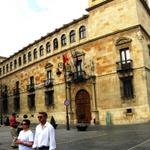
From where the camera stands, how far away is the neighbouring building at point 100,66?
30141 millimetres

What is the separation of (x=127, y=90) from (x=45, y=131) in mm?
25110

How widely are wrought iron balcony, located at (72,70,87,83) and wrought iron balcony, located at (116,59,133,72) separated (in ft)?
15.7

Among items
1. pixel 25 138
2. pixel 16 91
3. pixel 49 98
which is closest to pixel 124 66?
pixel 49 98

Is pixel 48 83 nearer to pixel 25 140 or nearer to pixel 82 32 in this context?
pixel 82 32

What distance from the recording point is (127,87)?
3050cm

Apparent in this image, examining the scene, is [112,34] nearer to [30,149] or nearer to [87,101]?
[87,101]

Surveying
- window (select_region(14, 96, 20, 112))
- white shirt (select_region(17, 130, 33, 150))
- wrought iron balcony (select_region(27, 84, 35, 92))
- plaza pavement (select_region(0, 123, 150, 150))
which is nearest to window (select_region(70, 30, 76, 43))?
wrought iron balcony (select_region(27, 84, 35, 92))

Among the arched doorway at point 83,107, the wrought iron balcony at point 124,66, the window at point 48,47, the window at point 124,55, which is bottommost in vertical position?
the arched doorway at point 83,107

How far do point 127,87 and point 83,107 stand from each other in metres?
6.65

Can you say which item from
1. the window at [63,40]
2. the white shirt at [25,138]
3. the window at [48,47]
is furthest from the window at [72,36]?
the white shirt at [25,138]

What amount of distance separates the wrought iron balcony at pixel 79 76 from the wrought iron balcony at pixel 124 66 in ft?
15.7

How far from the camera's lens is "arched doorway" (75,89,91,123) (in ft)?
112

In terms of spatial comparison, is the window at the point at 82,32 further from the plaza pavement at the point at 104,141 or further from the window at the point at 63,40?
the plaza pavement at the point at 104,141

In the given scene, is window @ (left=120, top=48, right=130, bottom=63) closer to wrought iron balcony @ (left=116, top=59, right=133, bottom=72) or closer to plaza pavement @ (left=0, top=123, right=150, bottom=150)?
wrought iron balcony @ (left=116, top=59, right=133, bottom=72)
